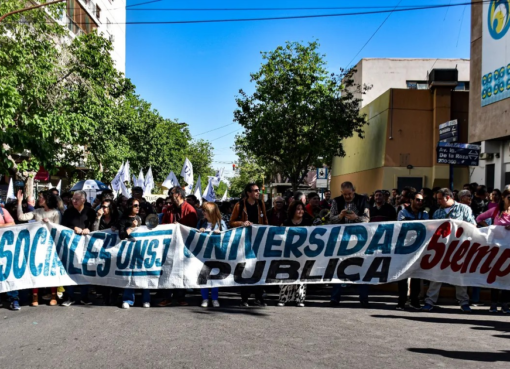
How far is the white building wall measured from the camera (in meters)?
35.4

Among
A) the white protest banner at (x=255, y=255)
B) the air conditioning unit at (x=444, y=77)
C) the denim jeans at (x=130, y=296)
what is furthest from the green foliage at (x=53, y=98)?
the air conditioning unit at (x=444, y=77)

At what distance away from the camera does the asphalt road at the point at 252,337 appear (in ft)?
16.5

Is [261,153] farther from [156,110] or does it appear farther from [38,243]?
[38,243]

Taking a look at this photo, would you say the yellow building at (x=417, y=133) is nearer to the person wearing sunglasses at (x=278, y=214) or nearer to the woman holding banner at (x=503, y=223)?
the person wearing sunglasses at (x=278, y=214)

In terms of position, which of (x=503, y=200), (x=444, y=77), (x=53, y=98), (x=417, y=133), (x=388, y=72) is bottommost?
(x=503, y=200)

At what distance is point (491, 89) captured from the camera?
1808 centimetres

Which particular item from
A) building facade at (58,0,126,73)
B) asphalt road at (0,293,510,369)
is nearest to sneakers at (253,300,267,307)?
asphalt road at (0,293,510,369)

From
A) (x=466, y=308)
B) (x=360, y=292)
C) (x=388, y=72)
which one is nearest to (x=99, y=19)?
(x=388, y=72)

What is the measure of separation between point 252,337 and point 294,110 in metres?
21.1

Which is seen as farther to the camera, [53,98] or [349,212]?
[53,98]

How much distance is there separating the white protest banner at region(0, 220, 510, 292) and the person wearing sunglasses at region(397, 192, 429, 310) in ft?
0.53

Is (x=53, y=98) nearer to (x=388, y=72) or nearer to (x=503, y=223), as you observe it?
(x=503, y=223)

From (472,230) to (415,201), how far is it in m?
1.01

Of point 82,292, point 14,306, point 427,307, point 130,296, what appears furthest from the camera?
point 82,292
